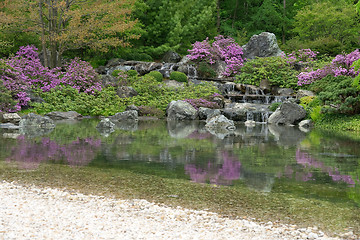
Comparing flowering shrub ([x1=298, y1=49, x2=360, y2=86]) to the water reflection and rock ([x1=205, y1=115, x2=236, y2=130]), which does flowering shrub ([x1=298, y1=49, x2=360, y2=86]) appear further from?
the water reflection

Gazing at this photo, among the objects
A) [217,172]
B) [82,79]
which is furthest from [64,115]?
[217,172]

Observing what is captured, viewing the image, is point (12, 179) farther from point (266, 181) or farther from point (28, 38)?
point (28, 38)

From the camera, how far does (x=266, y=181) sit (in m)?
6.07

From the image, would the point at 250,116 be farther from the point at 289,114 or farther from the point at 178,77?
the point at 178,77

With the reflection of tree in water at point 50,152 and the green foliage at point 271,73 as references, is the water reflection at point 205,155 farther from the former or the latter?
the green foliage at point 271,73

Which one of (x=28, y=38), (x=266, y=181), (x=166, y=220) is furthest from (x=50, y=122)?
(x=166, y=220)

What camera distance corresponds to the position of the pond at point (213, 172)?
184 inches

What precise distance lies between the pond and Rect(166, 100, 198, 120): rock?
7.98 meters

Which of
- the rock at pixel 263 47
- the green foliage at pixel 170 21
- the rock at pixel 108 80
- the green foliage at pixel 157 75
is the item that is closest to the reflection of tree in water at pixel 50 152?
the rock at pixel 108 80

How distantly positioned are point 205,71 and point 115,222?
23313 mm

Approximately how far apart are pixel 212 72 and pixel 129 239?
930 inches

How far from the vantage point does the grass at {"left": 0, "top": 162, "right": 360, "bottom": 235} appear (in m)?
4.26

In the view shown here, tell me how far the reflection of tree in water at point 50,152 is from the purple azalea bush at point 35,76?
8298mm

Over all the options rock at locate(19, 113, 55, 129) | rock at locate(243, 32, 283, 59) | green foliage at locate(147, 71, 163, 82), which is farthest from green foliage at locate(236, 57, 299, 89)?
rock at locate(19, 113, 55, 129)
